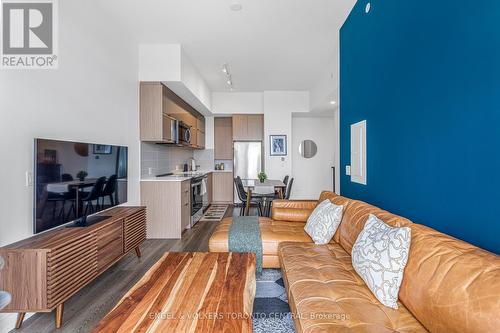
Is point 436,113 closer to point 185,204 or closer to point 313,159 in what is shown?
point 185,204

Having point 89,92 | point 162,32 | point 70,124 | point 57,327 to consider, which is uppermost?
point 162,32

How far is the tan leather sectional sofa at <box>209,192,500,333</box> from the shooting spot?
99cm

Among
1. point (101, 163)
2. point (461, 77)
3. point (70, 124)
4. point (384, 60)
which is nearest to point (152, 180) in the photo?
point (101, 163)

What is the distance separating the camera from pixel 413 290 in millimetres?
1299

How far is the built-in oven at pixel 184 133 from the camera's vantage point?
486 cm

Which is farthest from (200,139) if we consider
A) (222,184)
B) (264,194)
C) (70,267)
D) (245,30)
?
(70,267)

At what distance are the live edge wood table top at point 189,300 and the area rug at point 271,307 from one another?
1.40 feet

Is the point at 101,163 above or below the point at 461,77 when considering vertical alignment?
below

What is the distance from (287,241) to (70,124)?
247 centimetres

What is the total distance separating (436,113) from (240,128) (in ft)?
17.5

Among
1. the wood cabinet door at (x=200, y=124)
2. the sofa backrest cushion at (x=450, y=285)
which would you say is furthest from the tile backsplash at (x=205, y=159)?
the sofa backrest cushion at (x=450, y=285)

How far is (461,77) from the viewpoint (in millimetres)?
1462

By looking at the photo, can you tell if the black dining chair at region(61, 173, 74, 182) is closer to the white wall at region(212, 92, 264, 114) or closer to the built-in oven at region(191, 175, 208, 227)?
the built-in oven at region(191, 175, 208, 227)

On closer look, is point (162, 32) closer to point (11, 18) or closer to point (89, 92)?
point (89, 92)
